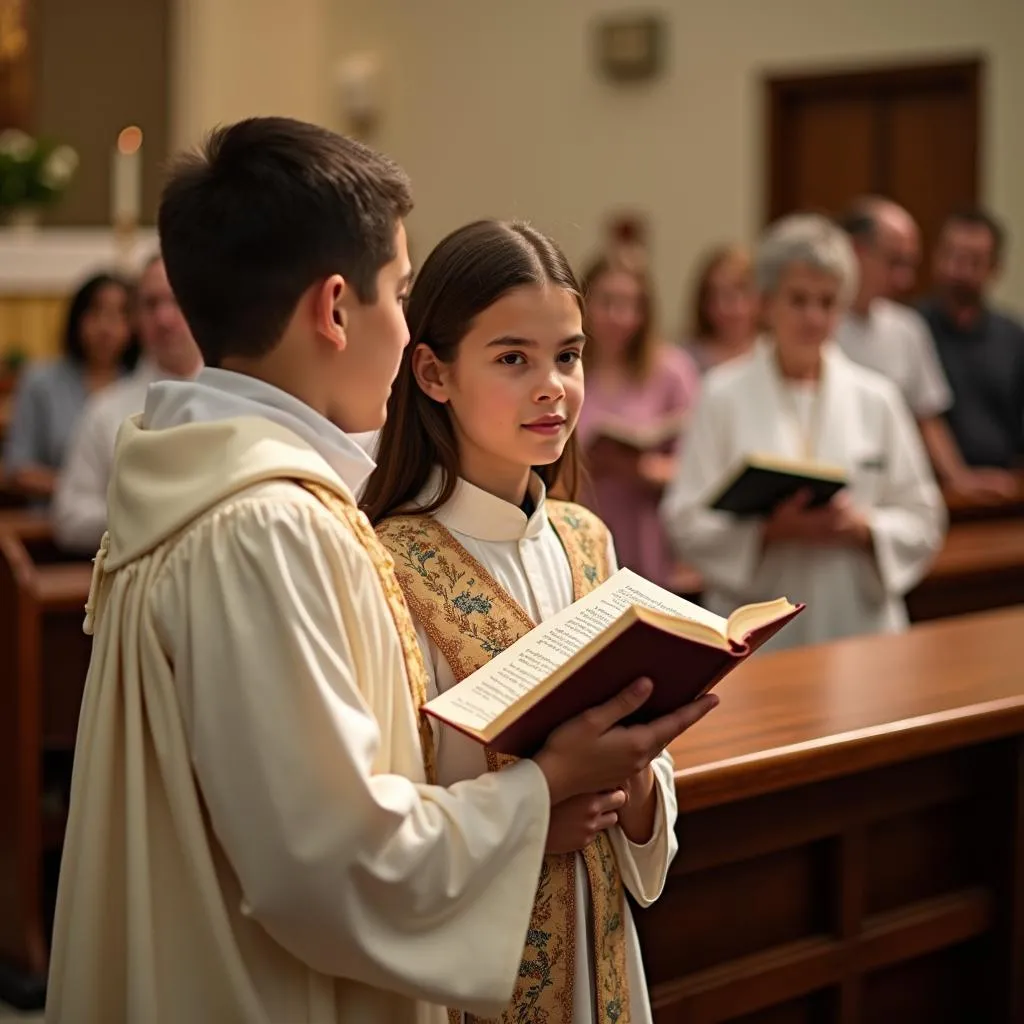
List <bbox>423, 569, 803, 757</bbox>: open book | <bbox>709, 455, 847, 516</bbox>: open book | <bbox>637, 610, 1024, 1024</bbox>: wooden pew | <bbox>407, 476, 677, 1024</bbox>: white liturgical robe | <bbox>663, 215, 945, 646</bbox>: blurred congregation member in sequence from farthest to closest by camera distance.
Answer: <bbox>663, 215, 945, 646</bbox>: blurred congregation member → <bbox>709, 455, 847, 516</bbox>: open book → <bbox>637, 610, 1024, 1024</bbox>: wooden pew → <bbox>407, 476, 677, 1024</bbox>: white liturgical robe → <bbox>423, 569, 803, 757</bbox>: open book

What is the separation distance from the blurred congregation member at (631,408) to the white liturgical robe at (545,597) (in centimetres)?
268

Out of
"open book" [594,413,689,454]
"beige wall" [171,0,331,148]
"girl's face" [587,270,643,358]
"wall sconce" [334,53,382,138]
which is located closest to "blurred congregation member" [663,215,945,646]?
"open book" [594,413,689,454]

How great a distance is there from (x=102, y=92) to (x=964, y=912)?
9.50 m

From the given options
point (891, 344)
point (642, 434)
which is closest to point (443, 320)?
point (642, 434)

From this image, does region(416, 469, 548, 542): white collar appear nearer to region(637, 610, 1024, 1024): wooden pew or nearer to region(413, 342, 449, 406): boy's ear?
region(413, 342, 449, 406): boy's ear

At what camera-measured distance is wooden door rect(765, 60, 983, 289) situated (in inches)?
358

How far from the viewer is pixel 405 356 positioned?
6.37 feet

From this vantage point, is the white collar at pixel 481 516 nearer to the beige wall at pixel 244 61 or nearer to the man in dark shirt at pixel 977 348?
the man in dark shirt at pixel 977 348

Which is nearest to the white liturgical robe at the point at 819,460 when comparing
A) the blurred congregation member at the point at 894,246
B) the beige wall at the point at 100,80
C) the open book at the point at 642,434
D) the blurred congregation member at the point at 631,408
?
the open book at the point at 642,434

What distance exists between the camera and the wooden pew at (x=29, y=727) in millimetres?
3844

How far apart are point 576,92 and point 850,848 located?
8.12m

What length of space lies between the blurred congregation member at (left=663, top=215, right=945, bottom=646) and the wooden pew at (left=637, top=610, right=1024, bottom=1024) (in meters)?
0.76

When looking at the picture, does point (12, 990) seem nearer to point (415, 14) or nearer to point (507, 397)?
point (507, 397)

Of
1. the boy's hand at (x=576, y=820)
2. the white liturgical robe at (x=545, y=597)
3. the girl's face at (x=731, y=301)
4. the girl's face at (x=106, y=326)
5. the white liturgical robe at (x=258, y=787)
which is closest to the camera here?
the white liturgical robe at (x=258, y=787)
